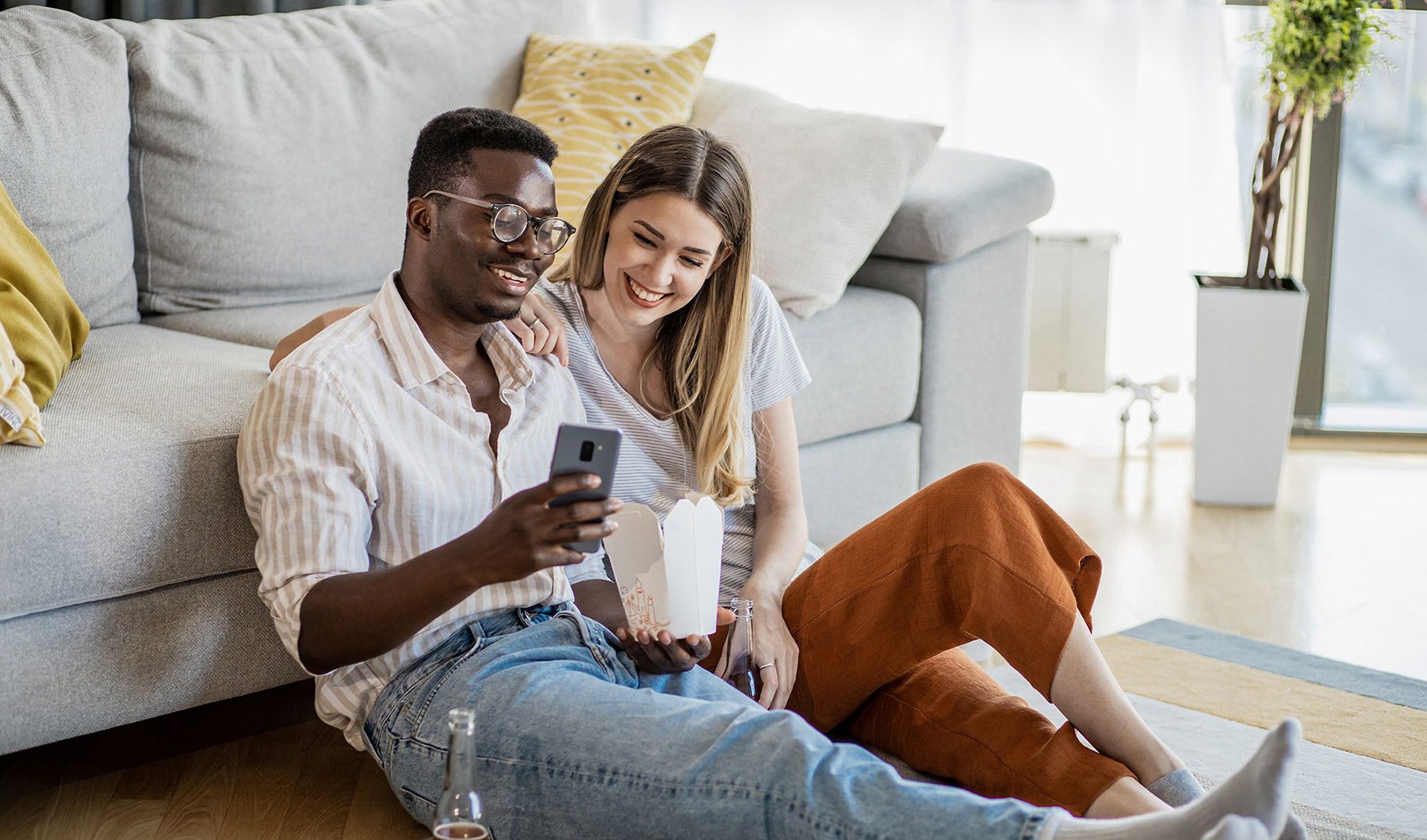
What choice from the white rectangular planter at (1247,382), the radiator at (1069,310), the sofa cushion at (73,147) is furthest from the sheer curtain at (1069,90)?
the sofa cushion at (73,147)

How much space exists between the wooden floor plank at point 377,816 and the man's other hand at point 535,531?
16.8 inches

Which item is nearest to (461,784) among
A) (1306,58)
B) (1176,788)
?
(1176,788)

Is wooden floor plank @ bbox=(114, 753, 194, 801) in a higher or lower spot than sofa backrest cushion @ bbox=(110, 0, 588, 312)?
lower

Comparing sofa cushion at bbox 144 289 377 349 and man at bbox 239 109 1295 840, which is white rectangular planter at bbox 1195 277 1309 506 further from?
man at bbox 239 109 1295 840

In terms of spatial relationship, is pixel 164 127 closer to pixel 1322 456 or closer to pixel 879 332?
pixel 879 332

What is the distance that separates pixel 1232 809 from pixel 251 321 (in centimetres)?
166

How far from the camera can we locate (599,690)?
4.57 feet

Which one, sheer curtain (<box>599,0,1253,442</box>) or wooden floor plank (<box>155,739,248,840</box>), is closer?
wooden floor plank (<box>155,739,248,840</box>)

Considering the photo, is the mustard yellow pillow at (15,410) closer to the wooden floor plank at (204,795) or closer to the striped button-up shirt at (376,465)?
the striped button-up shirt at (376,465)

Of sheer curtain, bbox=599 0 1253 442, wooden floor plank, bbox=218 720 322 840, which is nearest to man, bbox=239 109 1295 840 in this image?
wooden floor plank, bbox=218 720 322 840

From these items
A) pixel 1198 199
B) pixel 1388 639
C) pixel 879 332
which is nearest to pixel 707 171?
pixel 879 332

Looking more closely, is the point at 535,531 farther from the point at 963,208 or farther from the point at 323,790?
the point at 963,208

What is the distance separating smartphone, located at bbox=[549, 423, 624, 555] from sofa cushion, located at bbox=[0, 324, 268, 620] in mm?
591

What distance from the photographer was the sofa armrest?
8.25ft
